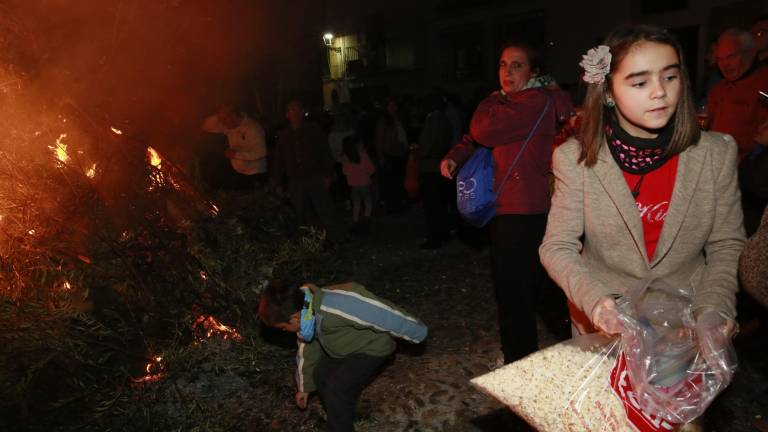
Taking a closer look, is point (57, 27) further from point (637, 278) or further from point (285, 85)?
point (285, 85)

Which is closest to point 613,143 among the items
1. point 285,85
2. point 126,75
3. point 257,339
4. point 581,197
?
point 581,197

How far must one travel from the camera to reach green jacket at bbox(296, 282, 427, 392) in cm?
304

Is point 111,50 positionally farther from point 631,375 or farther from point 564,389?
point 631,375

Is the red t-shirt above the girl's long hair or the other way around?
above

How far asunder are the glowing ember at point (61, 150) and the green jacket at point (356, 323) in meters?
2.25

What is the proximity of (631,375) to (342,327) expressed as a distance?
193cm

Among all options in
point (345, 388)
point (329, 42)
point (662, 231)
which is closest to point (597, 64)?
point (662, 231)

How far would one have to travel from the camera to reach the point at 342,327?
10.2 ft

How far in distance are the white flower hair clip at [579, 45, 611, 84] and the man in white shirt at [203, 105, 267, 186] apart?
612cm

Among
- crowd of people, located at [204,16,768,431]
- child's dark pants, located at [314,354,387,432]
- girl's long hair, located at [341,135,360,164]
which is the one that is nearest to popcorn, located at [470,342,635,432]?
crowd of people, located at [204,16,768,431]

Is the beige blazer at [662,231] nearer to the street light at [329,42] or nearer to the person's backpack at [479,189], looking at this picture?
the person's backpack at [479,189]

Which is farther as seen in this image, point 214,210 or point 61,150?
point 214,210

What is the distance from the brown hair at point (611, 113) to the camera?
1.76 metres

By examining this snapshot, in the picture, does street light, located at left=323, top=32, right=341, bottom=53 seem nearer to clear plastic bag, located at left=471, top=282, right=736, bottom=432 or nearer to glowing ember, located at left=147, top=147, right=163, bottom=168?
glowing ember, located at left=147, top=147, right=163, bottom=168
